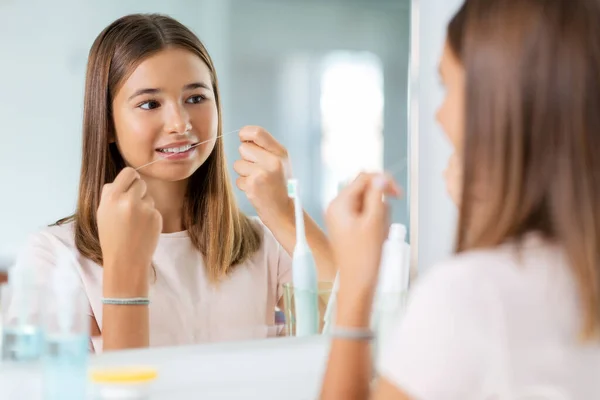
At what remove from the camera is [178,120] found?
0.94 metres

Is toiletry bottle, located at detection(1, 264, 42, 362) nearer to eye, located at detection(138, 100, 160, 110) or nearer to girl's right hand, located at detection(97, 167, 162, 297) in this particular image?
girl's right hand, located at detection(97, 167, 162, 297)

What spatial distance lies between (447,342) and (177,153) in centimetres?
44

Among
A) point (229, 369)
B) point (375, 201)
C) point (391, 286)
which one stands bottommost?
point (229, 369)

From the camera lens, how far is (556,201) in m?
0.68

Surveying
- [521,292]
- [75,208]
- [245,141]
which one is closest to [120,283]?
[75,208]

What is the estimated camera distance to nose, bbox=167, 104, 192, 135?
93 cm

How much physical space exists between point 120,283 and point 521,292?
488 mm

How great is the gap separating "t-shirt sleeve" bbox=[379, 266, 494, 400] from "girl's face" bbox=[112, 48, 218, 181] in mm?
407

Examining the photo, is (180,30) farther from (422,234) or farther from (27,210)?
(422,234)

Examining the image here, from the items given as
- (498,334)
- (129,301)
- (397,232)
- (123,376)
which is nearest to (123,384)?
(123,376)

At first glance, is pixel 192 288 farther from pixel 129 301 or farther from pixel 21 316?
pixel 21 316

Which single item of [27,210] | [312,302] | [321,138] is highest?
[321,138]

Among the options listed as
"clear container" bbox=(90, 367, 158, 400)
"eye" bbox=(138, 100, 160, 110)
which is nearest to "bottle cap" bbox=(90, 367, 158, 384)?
"clear container" bbox=(90, 367, 158, 400)

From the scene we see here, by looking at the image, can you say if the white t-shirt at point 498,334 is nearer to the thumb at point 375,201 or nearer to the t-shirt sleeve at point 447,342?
the t-shirt sleeve at point 447,342
